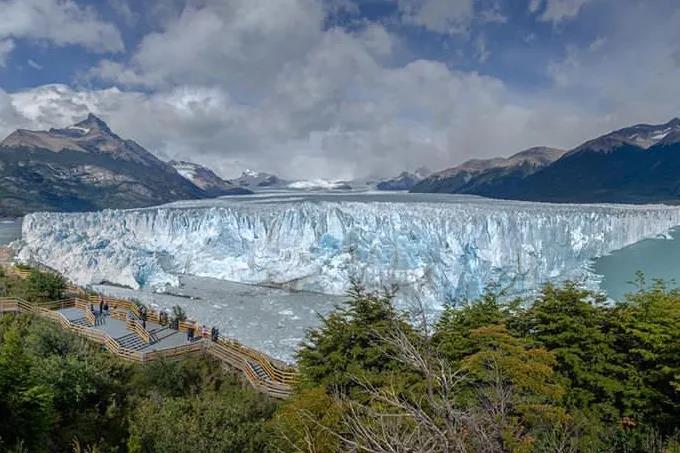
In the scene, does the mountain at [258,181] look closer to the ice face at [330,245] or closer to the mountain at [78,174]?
→ the mountain at [78,174]

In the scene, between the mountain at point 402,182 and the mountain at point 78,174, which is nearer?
the mountain at point 78,174

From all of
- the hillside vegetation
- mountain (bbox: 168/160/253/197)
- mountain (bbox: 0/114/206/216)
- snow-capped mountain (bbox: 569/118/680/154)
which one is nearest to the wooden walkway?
the hillside vegetation

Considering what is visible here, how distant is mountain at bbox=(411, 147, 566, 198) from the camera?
280 feet

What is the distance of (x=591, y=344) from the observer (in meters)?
8.12

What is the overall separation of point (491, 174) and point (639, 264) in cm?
6995

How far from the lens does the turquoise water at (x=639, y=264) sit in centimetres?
2011

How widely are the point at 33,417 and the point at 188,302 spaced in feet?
43.9

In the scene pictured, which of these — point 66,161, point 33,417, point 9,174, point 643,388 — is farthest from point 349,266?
point 66,161

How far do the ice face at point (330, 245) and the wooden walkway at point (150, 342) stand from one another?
6.80m

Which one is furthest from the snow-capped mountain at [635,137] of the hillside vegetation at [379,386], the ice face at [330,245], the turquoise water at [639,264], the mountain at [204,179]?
the hillside vegetation at [379,386]

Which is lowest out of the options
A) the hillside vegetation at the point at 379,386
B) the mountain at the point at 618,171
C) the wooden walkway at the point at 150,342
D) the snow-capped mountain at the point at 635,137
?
the wooden walkway at the point at 150,342

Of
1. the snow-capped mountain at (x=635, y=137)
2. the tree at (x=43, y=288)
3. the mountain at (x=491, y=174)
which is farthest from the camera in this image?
the mountain at (x=491, y=174)

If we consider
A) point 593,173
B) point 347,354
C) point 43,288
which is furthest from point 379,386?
point 593,173

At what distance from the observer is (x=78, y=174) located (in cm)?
8306
